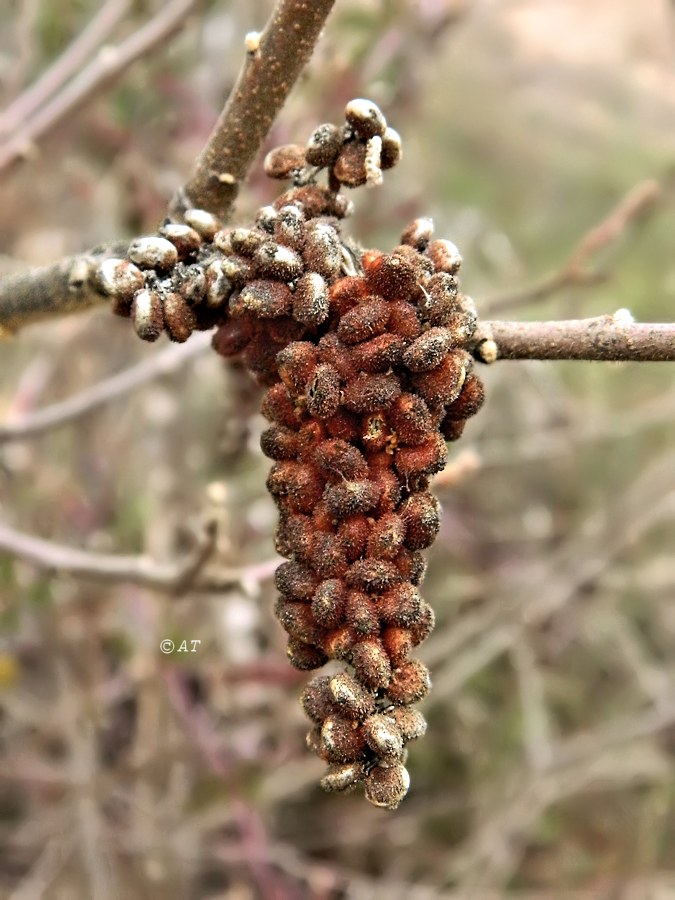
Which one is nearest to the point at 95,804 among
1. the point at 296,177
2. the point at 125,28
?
the point at 296,177

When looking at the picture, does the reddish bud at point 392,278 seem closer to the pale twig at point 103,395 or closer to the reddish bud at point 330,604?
the reddish bud at point 330,604

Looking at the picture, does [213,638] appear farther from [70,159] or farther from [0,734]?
[70,159]

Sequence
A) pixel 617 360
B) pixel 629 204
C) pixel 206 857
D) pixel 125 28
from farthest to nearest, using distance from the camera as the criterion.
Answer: pixel 206 857, pixel 125 28, pixel 629 204, pixel 617 360

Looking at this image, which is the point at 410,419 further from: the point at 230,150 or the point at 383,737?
the point at 230,150

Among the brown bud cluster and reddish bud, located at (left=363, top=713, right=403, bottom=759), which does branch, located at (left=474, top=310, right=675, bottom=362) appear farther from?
reddish bud, located at (left=363, top=713, right=403, bottom=759)

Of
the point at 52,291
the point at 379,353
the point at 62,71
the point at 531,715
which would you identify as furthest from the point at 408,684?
the point at 531,715

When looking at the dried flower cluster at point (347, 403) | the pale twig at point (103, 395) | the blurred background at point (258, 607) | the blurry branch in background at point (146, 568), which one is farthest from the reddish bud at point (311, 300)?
the pale twig at point (103, 395)
